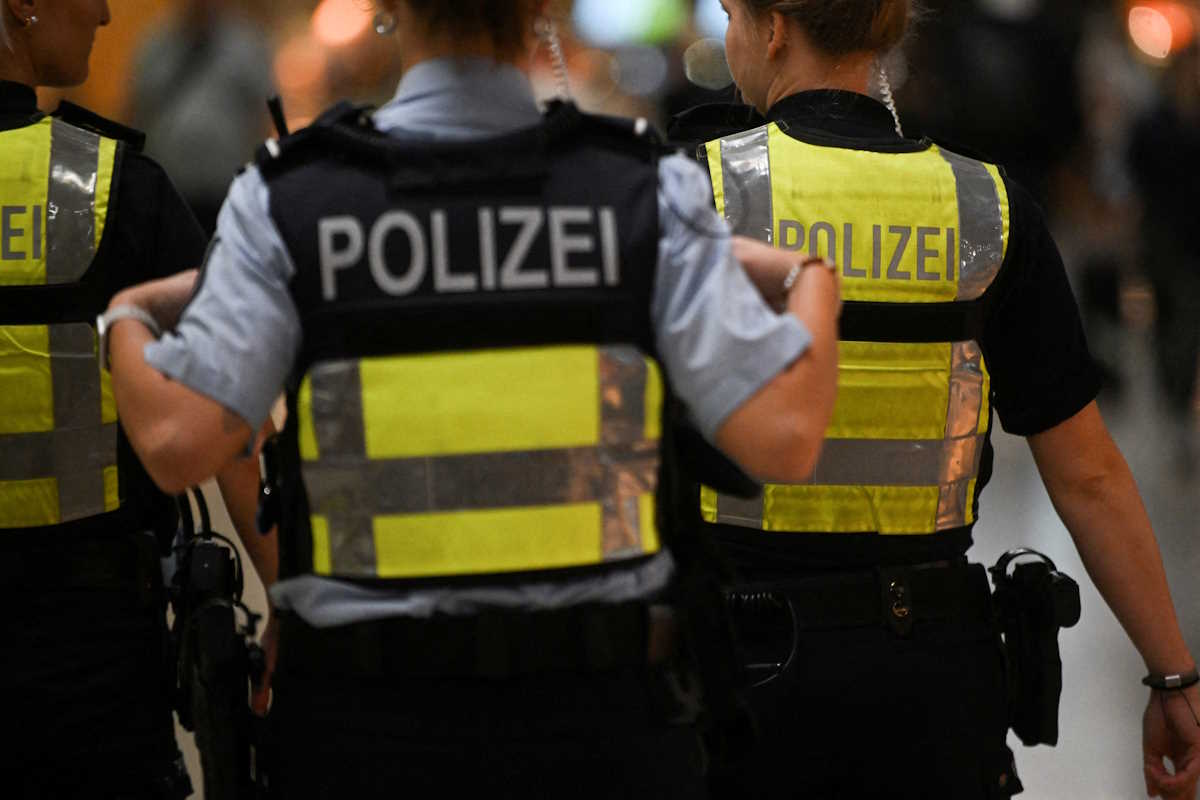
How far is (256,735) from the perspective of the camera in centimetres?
173

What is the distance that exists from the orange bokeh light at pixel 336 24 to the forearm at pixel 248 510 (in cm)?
1008

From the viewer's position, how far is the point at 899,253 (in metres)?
2.08

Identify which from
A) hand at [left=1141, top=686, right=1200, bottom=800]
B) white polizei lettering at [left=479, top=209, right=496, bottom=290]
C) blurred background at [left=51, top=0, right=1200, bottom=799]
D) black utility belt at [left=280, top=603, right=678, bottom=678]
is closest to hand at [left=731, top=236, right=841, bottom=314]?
white polizei lettering at [left=479, top=209, right=496, bottom=290]

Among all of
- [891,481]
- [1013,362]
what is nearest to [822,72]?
[1013,362]

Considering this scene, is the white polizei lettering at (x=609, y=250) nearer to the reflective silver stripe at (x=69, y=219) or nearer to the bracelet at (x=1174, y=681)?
the reflective silver stripe at (x=69, y=219)

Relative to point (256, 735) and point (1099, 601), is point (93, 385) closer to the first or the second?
point (256, 735)

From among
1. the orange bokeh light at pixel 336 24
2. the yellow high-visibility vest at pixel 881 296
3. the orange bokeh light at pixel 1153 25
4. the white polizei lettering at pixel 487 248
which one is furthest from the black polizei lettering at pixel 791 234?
the orange bokeh light at pixel 1153 25

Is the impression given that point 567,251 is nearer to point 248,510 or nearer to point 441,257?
point 441,257

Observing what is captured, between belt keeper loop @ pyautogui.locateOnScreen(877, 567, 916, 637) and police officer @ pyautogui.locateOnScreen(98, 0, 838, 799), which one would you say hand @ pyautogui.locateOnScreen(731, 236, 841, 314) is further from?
belt keeper loop @ pyautogui.locateOnScreen(877, 567, 916, 637)

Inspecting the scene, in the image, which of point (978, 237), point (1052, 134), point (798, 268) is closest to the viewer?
point (798, 268)

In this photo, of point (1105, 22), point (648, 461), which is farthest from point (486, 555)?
point (1105, 22)

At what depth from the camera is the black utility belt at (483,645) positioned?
150cm

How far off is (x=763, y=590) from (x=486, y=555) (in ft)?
2.02

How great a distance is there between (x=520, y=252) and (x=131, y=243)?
93 cm
